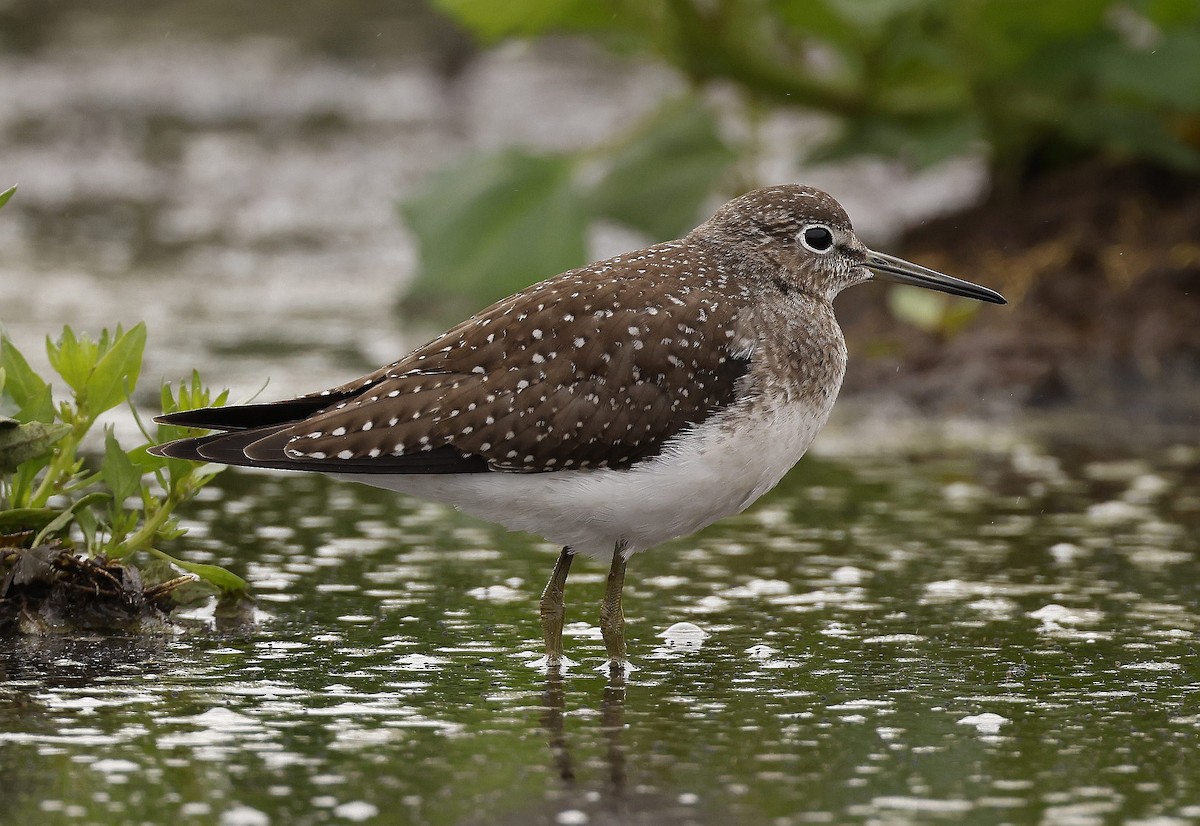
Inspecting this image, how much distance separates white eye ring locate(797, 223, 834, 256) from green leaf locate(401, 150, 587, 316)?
458cm

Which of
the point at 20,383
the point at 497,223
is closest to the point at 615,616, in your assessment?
the point at 20,383

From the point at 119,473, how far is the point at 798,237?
102 inches

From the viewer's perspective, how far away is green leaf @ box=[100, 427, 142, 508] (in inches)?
244

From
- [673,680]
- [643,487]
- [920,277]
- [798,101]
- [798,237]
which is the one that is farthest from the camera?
[798,101]

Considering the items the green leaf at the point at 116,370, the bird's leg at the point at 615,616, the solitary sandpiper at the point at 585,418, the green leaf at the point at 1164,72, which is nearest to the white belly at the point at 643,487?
the solitary sandpiper at the point at 585,418

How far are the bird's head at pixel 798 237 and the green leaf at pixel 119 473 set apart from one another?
2.28 metres

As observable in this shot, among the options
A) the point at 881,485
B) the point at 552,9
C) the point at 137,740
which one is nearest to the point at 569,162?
the point at 552,9

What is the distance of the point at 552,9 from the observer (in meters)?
11.8

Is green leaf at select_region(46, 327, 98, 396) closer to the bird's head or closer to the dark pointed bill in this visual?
the bird's head

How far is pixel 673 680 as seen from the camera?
591cm

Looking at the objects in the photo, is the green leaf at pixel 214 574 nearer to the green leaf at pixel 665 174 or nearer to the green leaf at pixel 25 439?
the green leaf at pixel 25 439

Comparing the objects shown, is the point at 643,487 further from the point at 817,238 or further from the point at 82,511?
the point at 82,511

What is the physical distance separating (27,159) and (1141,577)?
44.5 ft

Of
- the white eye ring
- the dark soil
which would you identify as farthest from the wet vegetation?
the dark soil
